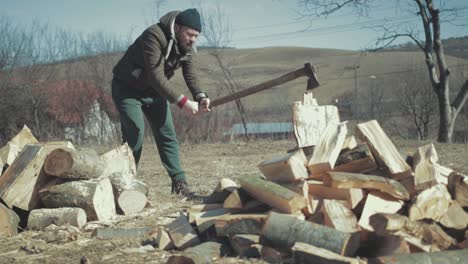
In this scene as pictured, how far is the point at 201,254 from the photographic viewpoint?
291cm

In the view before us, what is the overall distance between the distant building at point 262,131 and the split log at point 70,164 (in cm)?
1119

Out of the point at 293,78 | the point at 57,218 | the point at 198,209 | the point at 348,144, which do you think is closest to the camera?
the point at 198,209

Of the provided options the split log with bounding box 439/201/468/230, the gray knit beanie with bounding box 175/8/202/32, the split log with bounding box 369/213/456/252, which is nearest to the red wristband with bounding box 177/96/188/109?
the gray knit beanie with bounding box 175/8/202/32

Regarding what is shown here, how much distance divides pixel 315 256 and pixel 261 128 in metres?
14.6

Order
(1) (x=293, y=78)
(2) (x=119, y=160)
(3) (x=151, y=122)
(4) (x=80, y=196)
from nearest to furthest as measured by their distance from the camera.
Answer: (4) (x=80, y=196)
(1) (x=293, y=78)
(2) (x=119, y=160)
(3) (x=151, y=122)

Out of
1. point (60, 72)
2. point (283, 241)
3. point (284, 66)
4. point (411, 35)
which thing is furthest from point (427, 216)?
point (284, 66)

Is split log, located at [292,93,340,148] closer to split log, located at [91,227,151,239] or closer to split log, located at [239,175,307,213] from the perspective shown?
split log, located at [239,175,307,213]

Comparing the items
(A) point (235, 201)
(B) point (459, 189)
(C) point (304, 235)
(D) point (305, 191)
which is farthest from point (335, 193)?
(B) point (459, 189)

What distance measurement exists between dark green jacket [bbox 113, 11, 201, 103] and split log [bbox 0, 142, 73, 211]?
105 centimetres

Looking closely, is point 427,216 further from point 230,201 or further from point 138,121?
point 138,121

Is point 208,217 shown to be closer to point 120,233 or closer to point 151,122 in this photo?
point 120,233

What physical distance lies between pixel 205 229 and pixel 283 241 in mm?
659

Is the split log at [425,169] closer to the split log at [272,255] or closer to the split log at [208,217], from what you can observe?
the split log at [272,255]

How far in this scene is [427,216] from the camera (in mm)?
3021
